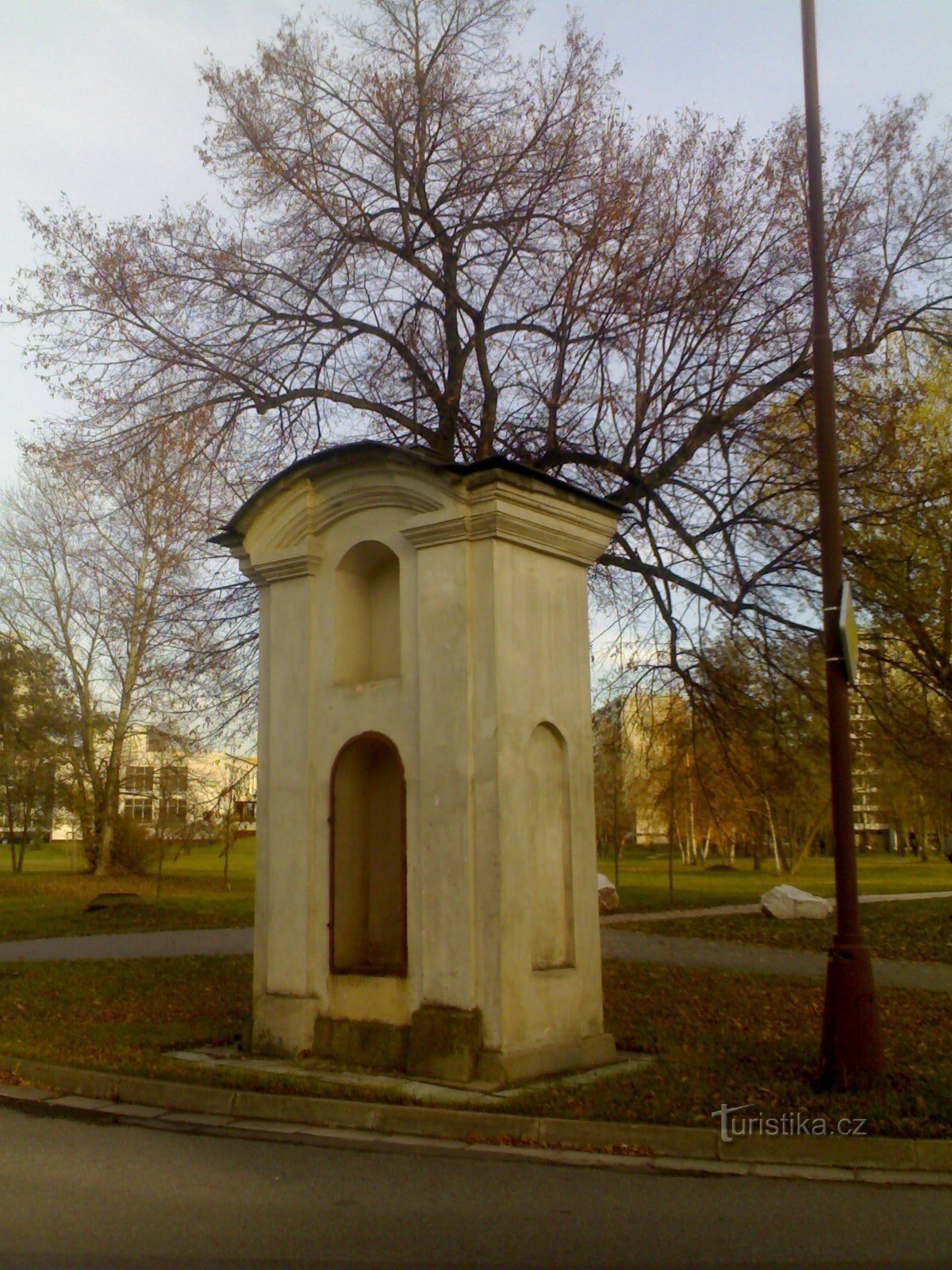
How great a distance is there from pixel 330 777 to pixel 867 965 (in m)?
4.54

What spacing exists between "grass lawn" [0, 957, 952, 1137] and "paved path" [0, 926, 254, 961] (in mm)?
1237

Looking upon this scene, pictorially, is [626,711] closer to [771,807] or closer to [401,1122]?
[771,807]

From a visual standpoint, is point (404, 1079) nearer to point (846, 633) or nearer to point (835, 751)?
point (835, 751)

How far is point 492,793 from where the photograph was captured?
29.5 ft

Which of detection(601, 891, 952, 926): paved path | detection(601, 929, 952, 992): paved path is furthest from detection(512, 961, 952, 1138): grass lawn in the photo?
detection(601, 891, 952, 926): paved path

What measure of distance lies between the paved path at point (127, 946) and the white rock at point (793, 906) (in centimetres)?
1049

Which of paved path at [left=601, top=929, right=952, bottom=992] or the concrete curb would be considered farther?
paved path at [left=601, top=929, right=952, bottom=992]

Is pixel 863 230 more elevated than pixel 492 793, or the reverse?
pixel 863 230

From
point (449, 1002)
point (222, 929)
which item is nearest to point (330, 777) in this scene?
point (449, 1002)

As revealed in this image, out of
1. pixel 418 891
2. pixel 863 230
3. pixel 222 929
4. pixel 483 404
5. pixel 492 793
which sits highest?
pixel 863 230

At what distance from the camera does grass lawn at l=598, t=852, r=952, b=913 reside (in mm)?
31578

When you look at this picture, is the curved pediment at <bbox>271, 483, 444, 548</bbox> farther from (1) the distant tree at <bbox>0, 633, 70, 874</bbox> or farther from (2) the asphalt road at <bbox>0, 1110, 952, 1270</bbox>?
(1) the distant tree at <bbox>0, 633, 70, 874</bbox>

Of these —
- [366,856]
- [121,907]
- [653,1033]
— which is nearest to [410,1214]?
[366,856]

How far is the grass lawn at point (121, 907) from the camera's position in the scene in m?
23.5
